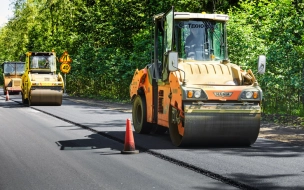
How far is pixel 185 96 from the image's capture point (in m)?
12.3

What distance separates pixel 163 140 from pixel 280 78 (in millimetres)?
8105

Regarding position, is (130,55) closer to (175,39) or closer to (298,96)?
(298,96)

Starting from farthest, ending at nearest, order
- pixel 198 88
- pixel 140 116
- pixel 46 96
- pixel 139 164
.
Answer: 1. pixel 46 96
2. pixel 140 116
3. pixel 198 88
4. pixel 139 164

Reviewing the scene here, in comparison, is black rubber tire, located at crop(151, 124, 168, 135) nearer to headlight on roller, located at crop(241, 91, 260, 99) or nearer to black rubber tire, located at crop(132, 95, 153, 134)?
black rubber tire, located at crop(132, 95, 153, 134)

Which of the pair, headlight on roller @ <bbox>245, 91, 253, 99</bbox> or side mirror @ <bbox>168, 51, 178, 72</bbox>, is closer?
side mirror @ <bbox>168, 51, 178, 72</bbox>

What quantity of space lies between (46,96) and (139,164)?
19.8 m

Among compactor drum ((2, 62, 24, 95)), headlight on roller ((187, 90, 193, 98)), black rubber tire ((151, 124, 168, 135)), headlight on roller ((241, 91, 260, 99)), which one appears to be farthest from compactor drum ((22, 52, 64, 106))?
headlight on roller ((241, 91, 260, 99))

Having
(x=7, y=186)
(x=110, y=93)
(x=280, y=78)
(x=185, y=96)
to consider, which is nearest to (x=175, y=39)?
(x=185, y=96)

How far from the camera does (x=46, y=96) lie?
1163 inches

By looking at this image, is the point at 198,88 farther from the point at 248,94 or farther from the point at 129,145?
the point at 129,145

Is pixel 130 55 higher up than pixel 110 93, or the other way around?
pixel 130 55

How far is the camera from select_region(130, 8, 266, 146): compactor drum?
12.3 meters

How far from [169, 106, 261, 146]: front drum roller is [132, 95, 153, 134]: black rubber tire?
2881 millimetres

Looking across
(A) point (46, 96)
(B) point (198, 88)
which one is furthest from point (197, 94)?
(A) point (46, 96)
